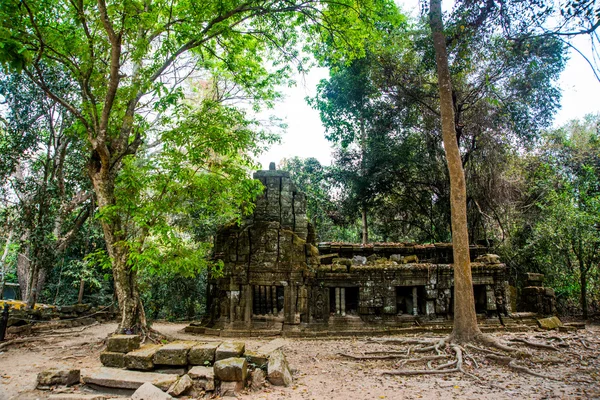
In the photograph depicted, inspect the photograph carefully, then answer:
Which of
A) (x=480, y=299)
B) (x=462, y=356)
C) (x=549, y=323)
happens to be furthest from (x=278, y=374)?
(x=549, y=323)

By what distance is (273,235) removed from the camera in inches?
421

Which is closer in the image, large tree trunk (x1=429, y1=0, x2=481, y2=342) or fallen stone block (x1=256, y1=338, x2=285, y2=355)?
fallen stone block (x1=256, y1=338, x2=285, y2=355)

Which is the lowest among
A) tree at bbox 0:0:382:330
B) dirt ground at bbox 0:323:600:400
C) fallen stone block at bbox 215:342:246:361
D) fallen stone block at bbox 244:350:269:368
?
dirt ground at bbox 0:323:600:400

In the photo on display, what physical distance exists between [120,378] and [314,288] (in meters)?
5.89

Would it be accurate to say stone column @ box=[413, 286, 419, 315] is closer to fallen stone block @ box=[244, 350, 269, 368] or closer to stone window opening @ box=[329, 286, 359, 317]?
stone window opening @ box=[329, 286, 359, 317]

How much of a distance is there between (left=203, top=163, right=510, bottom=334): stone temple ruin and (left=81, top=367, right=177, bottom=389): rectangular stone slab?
4.58m

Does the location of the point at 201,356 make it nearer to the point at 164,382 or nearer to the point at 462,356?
the point at 164,382

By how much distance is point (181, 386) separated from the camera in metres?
5.04

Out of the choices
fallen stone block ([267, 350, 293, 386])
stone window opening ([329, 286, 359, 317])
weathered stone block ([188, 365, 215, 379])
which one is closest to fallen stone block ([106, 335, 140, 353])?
weathered stone block ([188, 365, 215, 379])

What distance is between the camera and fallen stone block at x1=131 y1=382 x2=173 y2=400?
15.3 ft

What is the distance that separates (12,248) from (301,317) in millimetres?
10664

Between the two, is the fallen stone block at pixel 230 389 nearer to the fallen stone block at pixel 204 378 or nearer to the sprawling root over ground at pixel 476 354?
the fallen stone block at pixel 204 378

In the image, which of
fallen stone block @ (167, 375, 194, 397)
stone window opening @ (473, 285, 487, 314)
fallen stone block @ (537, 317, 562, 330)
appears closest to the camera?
fallen stone block @ (167, 375, 194, 397)

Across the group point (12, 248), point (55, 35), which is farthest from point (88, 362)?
point (12, 248)
